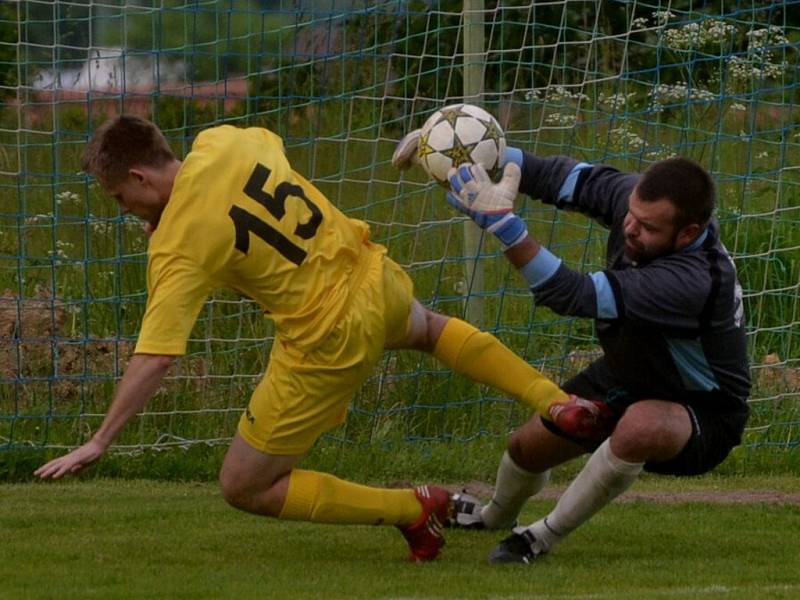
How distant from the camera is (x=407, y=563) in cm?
588

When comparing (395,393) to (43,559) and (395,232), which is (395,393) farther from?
(43,559)

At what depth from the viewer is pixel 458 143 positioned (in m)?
5.67

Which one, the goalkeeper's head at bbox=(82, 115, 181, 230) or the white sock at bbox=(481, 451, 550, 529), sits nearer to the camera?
the goalkeeper's head at bbox=(82, 115, 181, 230)

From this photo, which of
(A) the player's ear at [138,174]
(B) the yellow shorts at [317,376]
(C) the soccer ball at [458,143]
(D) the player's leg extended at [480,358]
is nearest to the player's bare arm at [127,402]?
(B) the yellow shorts at [317,376]

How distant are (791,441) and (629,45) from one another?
223 centimetres

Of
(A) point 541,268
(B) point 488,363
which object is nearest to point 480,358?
(B) point 488,363

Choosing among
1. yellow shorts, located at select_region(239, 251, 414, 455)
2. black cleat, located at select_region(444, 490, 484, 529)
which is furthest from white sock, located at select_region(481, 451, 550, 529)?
yellow shorts, located at select_region(239, 251, 414, 455)

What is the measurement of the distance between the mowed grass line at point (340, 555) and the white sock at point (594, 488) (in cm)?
16

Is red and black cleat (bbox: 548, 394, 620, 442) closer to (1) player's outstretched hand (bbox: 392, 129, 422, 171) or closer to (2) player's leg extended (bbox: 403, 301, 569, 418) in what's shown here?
(2) player's leg extended (bbox: 403, 301, 569, 418)

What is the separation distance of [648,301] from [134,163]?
1701mm

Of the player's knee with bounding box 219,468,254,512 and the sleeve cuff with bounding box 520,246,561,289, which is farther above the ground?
the sleeve cuff with bounding box 520,246,561,289

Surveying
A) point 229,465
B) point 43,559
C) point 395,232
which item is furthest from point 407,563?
point 395,232

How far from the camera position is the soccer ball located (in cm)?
567

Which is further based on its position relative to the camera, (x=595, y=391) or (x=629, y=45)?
(x=629, y=45)
